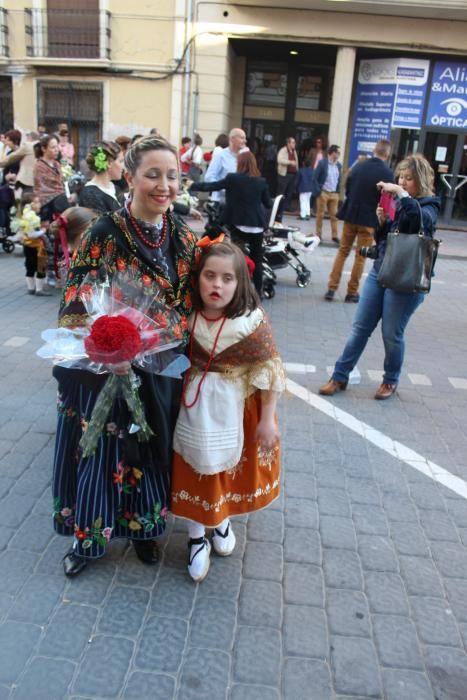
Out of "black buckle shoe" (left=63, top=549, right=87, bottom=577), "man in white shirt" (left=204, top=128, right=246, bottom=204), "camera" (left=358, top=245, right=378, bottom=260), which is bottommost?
"black buckle shoe" (left=63, top=549, right=87, bottom=577)

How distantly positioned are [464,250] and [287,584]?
11.3 meters

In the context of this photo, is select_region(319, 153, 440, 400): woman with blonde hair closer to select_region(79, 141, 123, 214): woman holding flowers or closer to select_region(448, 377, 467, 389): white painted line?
select_region(448, 377, 467, 389): white painted line

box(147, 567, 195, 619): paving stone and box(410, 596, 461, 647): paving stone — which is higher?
box(410, 596, 461, 647): paving stone

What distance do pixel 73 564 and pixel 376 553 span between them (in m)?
1.47

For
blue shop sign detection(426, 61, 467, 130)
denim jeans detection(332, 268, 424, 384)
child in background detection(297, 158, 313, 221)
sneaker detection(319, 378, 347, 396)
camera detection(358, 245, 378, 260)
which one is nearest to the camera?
denim jeans detection(332, 268, 424, 384)

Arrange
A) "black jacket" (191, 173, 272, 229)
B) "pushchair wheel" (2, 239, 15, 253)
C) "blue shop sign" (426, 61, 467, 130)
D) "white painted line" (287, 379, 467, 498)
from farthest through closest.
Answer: "blue shop sign" (426, 61, 467, 130) < "pushchair wheel" (2, 239, 15, 253) < "black jacket" (191, 173, 272, 229) < "white painted line" (287, 379, 467, 498)

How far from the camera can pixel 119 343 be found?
2.10m

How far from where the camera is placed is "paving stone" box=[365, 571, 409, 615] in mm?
2568

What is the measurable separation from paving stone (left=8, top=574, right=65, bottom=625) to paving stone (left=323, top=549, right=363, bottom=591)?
1221 mm

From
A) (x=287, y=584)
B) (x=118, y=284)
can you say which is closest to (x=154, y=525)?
(x=287, y=584)

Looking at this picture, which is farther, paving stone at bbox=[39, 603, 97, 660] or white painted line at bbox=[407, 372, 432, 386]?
white painted line at bbox=[407, 372, 432, 386]

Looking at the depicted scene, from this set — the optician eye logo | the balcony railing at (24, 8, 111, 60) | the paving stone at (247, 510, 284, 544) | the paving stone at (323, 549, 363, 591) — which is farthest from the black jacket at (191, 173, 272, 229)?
the balcony railing at (24, 8, 111, 60)

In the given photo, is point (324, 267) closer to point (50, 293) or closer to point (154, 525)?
point (50, 293)

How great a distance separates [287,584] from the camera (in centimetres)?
269
